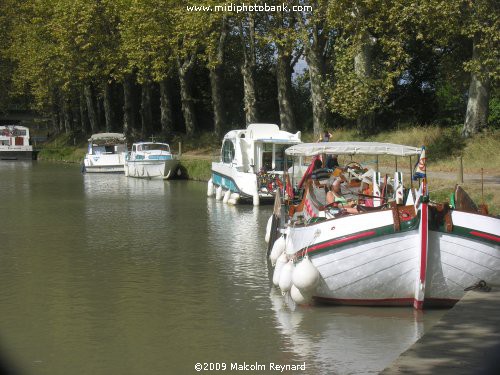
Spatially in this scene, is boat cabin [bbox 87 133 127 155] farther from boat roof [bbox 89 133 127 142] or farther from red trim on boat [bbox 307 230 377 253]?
red trim on boat [bbox 307 230 377 253]

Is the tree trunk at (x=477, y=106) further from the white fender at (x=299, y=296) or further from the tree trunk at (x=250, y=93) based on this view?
the white fender at (x=299, y=296)

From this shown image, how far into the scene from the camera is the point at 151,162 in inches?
1828

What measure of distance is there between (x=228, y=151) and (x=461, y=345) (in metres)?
23.2

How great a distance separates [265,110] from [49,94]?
2329 centimetres

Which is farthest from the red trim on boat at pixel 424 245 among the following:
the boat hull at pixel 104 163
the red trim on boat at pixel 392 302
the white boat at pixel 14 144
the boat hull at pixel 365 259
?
the white boat at pixel 14 144

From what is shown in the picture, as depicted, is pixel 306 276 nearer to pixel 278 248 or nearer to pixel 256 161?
pixel 278 248

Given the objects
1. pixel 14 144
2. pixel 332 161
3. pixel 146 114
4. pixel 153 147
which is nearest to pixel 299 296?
pixel 332 161

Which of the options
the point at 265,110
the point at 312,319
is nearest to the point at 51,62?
the point at 265,110

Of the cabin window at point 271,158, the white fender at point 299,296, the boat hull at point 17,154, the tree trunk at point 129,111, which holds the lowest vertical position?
the white fender at point 299,296

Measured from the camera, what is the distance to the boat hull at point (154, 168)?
4588 cm

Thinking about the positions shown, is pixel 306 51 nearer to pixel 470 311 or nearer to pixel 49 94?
pixel 470 311

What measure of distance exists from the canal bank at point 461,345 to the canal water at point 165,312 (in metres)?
0.81

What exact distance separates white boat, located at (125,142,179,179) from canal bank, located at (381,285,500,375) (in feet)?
110

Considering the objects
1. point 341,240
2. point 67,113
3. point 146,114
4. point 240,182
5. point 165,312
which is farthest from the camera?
point 67,113
